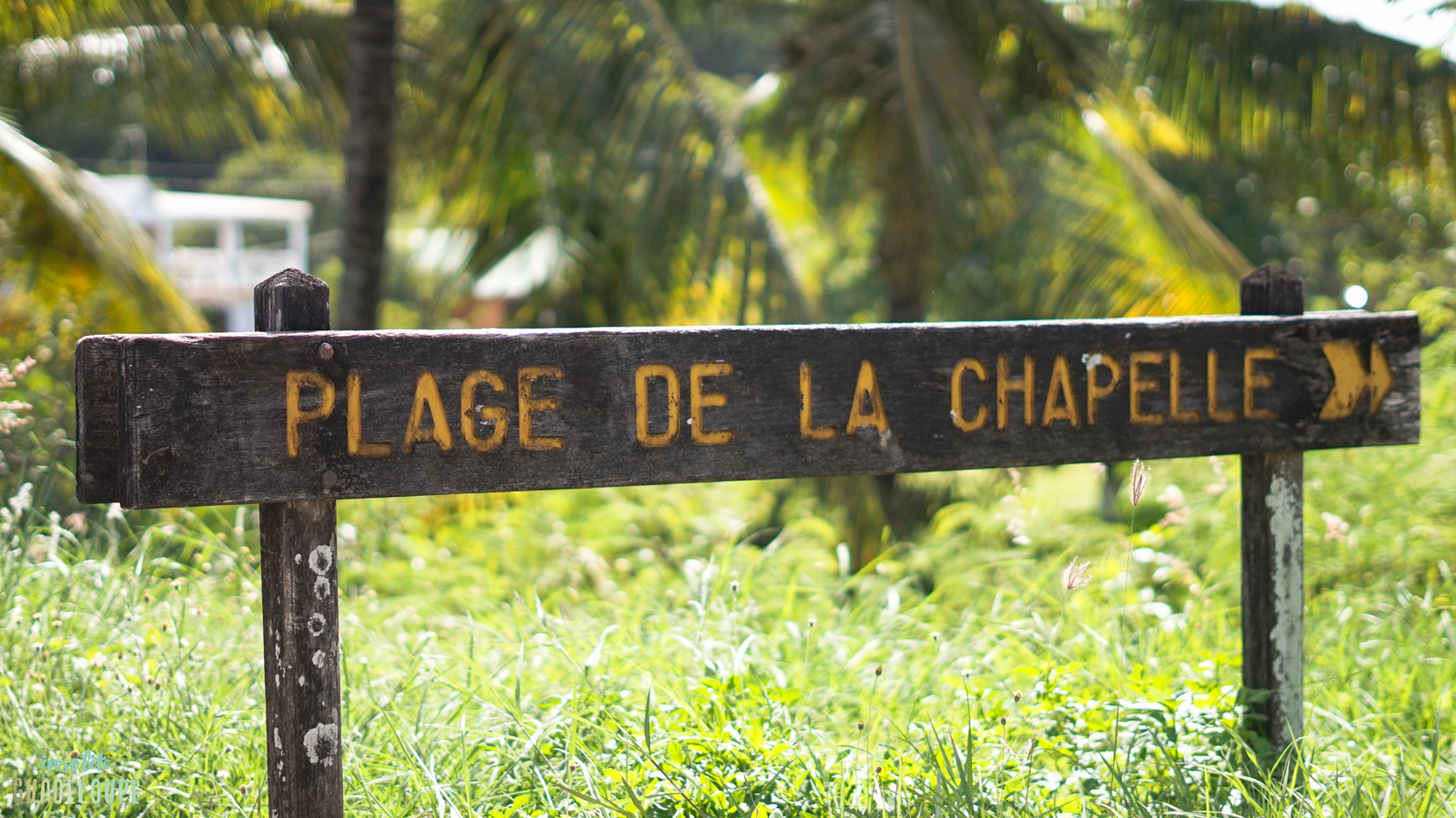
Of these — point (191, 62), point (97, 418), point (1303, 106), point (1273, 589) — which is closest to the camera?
point (97, 418)

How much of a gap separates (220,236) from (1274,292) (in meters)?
33.0

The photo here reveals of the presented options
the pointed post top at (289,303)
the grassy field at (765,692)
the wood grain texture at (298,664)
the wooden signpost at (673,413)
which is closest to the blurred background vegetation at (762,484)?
the grassy field at (765,692)

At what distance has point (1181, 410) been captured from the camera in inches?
90.9

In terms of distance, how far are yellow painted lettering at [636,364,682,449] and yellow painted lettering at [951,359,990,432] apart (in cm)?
56

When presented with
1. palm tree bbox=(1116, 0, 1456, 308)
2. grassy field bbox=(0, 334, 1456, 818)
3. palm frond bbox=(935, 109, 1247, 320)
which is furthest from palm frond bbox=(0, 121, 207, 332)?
palm tree bbox=(1116, 0, 1456, 308)

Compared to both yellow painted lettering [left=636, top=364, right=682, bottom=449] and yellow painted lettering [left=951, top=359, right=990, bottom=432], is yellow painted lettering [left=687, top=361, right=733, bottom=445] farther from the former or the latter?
yellow painted lettering [left=951, top=359, right=990, bottom=432]

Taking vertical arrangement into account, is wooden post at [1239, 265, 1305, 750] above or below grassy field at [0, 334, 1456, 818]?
above

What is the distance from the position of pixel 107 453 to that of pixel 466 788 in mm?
842

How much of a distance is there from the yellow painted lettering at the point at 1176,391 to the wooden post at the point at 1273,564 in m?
0.27

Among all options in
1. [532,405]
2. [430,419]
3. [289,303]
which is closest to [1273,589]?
[532,405]

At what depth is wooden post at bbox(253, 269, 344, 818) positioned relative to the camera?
1.74 metres

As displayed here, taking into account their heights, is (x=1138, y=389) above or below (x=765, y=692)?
above

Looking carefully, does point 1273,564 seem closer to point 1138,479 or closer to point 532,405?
point 1138,479

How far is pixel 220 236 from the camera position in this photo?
102 feet
